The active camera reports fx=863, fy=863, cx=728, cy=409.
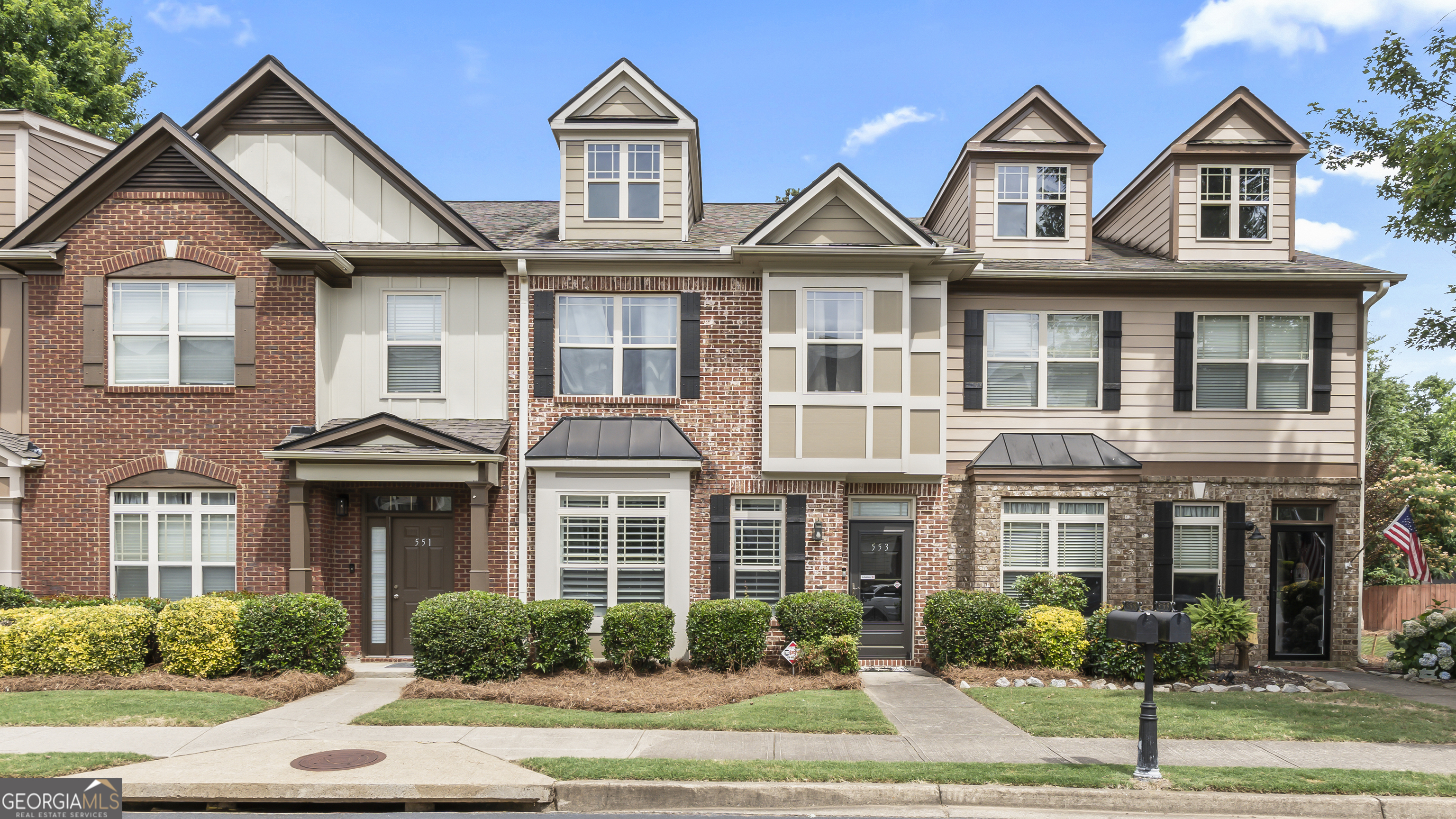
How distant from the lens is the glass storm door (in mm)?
14109

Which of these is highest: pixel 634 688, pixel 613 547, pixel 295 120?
pixel 295 120

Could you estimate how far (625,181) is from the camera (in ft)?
46.8

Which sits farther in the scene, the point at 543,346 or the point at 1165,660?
the point at 543,346

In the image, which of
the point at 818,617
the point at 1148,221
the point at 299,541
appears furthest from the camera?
the point at 1148,221

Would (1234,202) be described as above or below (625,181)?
below

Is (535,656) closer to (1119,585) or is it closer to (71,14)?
(1119,585)

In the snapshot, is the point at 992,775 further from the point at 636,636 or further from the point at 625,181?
the point at 625,181

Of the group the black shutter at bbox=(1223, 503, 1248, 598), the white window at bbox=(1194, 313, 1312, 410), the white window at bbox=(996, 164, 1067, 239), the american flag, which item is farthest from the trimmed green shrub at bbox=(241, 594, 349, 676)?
the american flag

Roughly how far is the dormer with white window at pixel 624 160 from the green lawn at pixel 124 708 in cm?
814

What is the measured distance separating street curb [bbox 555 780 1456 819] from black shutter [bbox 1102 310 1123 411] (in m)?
7.65

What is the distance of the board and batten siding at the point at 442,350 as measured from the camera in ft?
44.6

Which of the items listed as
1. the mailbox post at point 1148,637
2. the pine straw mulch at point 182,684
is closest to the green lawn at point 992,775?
the mailbox post at point 1148,637

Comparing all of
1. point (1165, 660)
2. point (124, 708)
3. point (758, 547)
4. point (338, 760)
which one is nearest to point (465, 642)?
point (338, 760)

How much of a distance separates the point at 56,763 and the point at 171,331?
753cm
